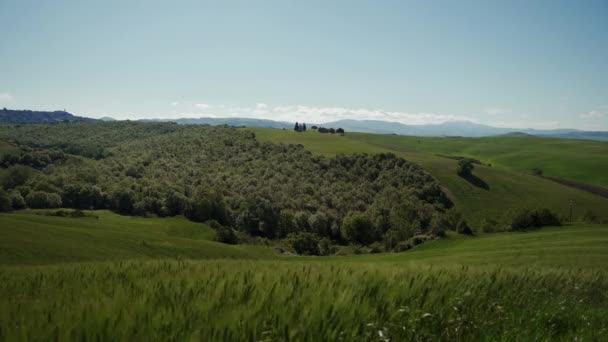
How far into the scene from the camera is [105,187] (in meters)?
134

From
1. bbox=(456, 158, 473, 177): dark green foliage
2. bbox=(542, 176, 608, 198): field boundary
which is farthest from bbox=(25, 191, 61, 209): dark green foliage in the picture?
bbox=(542, 176, 608, 198): field boundary

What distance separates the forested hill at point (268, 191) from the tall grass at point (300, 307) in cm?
8614

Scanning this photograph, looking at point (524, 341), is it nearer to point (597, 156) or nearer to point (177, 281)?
point (177, 281)

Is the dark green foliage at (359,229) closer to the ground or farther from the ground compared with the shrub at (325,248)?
farther from the ground

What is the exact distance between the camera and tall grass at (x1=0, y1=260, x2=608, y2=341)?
10.2 ft

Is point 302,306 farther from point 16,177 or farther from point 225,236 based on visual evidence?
point 16,177

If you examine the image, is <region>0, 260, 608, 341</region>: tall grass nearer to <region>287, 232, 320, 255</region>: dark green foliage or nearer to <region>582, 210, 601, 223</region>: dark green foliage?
<region>287, 232, 320, 255</region>: dark green foliage

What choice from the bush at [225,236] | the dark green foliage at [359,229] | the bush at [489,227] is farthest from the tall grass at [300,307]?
the dark green foliage at [359,229]

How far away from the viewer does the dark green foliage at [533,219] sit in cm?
6688

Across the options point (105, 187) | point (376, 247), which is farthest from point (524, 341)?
point (105, 187)

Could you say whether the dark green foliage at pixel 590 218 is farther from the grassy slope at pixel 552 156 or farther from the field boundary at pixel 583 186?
the grassy slope at pixel 552 156

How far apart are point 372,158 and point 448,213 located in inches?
1837

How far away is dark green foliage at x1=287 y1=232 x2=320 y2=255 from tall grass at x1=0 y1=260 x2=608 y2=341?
93.0 meters

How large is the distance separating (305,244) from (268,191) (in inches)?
1452
